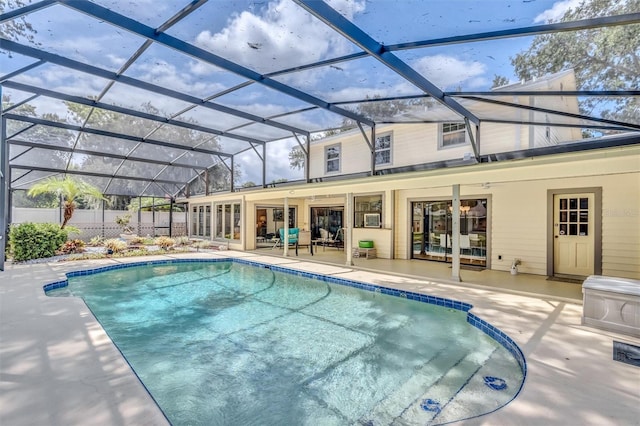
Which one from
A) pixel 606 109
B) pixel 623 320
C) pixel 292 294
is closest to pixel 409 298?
pixel 292 294

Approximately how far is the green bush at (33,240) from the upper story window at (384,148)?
34.9ft

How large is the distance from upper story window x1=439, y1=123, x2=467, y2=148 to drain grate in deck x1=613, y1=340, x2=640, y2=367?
6.12 meters

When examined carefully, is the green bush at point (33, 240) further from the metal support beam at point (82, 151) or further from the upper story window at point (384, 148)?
the upper story window at point (384, 148)

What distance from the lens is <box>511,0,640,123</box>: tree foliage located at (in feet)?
9.54

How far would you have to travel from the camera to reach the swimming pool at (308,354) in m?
2.79

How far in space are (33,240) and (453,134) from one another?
1246 centimetres

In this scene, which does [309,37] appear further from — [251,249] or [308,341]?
[251,249]

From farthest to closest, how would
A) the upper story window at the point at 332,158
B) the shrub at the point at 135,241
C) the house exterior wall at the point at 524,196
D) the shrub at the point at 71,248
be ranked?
the shrub at the point at 135,241 < the upper story window at the point at 332,158 < the shrub at the point at 71,248 < the house exterior wall at the point at 524,196

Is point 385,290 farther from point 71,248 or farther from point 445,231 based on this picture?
point 71,248

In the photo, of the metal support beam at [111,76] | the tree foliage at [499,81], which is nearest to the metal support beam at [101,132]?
the metal support beam at [111,76]

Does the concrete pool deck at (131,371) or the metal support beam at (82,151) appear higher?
the metal support beam at (82,151)

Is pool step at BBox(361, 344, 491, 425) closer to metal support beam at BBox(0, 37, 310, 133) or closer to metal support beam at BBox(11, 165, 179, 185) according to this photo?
metal support beam at BBox(0, 37, 310, 133)

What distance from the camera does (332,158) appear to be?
1240 centimetres

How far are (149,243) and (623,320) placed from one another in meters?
14.9
